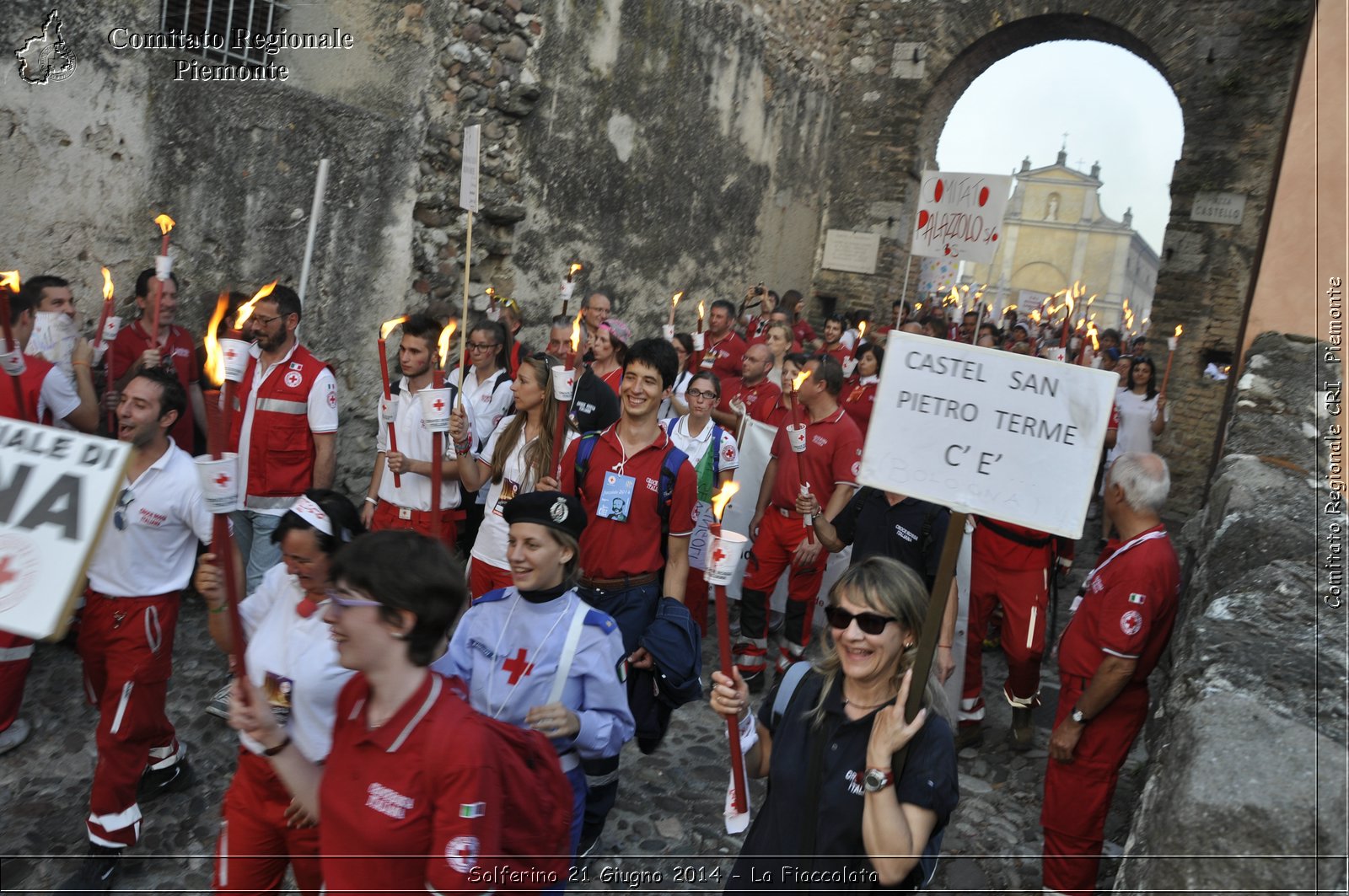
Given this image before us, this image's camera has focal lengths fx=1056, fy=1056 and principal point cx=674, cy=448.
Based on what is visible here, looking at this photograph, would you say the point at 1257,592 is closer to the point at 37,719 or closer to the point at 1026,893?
the point at 1026,893

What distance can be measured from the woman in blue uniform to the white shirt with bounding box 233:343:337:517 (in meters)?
2.49

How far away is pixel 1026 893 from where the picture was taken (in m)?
4.45

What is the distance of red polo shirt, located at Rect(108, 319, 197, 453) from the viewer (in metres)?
5.84

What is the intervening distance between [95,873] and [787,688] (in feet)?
8.83

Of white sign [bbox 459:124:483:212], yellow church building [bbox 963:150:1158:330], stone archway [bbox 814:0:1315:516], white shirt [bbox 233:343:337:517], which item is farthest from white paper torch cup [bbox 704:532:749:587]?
yellow church building [bbox 963:150:1158:330]

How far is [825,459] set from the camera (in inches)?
246

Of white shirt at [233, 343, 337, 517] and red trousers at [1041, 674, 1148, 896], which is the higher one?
white shirt at [233, 343, 337, 517]

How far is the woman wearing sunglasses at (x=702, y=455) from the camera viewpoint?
600 cm

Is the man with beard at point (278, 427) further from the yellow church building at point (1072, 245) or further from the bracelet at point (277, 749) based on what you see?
the yellow church building at point (1072, 245)

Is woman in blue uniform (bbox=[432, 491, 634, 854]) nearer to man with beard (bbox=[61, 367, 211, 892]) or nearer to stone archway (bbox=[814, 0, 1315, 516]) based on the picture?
man with beard (bbox=[61, 367, 211, 892])

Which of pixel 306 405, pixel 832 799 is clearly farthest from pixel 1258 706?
pixel 306 405

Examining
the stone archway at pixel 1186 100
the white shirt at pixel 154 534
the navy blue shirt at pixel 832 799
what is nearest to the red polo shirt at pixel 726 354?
the white shirt at pixel 154 534

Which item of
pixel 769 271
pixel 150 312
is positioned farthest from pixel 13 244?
pixel 769 271

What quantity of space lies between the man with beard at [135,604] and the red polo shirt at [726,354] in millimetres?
5225
